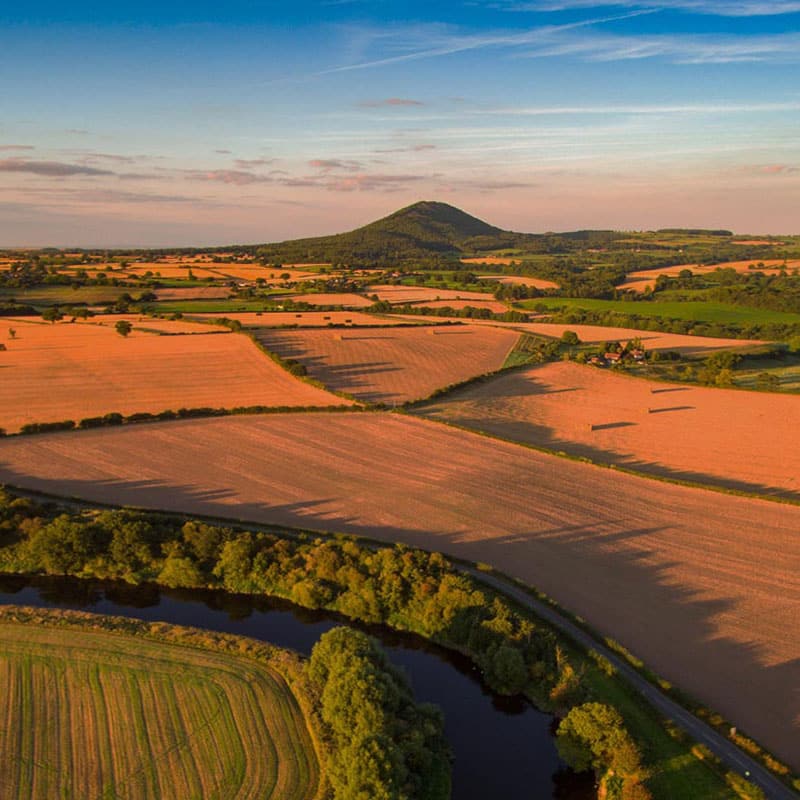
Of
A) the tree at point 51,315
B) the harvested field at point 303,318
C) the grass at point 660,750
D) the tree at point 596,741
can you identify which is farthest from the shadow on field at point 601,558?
the tree at point 51,315

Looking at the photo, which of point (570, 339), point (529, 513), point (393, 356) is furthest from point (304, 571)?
point (570, 339)

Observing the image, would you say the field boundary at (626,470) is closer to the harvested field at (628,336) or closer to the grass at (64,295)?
the harvested field at (628,336)

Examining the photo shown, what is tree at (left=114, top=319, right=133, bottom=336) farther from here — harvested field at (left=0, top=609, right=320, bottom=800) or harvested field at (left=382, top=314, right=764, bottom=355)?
harvested field at (left=0, top=609, right=320, bottom=800)

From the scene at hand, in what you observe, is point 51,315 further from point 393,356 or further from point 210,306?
point 393,356

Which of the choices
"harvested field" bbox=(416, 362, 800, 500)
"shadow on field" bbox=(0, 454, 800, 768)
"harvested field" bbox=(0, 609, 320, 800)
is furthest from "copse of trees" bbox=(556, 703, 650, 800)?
"harvested field" bbox=(416, 362, 800, 500)

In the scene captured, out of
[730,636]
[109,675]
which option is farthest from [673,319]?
[109,675]

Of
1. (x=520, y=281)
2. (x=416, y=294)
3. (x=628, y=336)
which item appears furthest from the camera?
(x=520, y=281)

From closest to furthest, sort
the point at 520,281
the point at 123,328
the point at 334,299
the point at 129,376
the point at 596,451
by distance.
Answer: the point at 596,451 → the point at 129,376 → the point at 123,328 → the point at 334,299 → the point at 520,281
